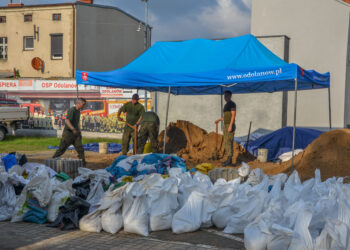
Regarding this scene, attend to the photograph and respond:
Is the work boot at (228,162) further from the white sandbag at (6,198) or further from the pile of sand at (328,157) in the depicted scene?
the white sandbag at (6,198)

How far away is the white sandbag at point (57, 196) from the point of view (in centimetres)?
592

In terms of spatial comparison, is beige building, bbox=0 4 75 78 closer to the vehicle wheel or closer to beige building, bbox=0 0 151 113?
beige building, bbox=0 0 151 113

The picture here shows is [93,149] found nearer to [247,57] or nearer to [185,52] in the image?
[185,52]

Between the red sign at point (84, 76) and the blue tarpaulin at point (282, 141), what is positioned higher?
the red sign at point (84, 76)

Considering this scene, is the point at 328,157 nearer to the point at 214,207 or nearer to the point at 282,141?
the point at 282,141

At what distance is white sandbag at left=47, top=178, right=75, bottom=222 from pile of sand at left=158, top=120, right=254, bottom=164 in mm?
6797

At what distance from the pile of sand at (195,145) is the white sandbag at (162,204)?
22.9 ft

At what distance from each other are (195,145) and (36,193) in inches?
326

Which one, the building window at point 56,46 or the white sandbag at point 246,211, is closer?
the white sandbag at point 246,211

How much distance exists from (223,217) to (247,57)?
615 centimetres

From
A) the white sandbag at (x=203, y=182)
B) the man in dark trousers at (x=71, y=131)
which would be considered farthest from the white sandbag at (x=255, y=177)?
the man in dark trousers at (x=71, y=131)

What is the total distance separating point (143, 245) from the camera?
492 centimetres

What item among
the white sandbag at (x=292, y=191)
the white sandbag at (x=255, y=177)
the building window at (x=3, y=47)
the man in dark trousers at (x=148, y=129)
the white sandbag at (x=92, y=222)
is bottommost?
the white sandbag at (x=92, y=222)

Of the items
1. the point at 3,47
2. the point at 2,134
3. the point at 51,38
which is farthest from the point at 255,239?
the point at 3,47
